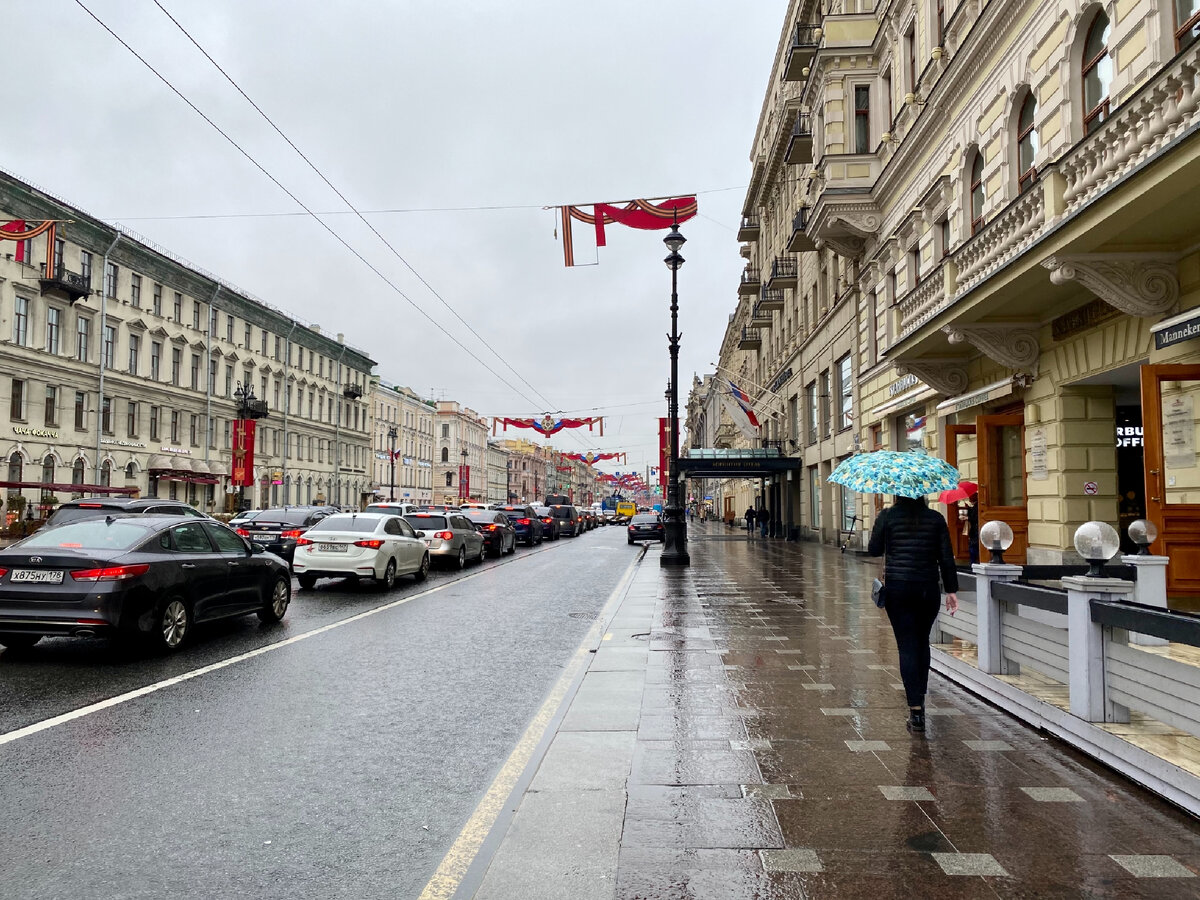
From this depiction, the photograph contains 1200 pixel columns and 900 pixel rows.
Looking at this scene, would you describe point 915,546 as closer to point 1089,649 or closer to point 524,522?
point 1089,649

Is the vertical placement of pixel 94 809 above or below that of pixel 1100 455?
below

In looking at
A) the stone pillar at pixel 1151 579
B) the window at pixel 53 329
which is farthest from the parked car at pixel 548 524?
the stone pillar at pixel 1151 579

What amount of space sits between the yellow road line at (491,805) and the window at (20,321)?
3777 centimetres

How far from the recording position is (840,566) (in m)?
19.9

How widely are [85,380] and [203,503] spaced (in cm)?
1150

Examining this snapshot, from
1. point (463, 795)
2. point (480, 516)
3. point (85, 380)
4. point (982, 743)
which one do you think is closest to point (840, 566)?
point (480, 516)

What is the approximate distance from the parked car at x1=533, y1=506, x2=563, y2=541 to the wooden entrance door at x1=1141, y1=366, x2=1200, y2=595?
102ft

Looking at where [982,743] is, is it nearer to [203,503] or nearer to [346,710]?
[346,710]

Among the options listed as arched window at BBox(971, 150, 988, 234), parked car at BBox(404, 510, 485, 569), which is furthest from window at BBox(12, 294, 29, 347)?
arched window at BBox(971, 150, 988, 234)

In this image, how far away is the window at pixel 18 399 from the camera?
35.8 metres

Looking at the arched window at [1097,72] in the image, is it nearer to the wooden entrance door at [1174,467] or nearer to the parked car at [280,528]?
the wooden entrance door at [1174,467]

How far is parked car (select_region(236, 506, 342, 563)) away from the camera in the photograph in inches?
791

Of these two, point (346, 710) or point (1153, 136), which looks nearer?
point (346, 710)

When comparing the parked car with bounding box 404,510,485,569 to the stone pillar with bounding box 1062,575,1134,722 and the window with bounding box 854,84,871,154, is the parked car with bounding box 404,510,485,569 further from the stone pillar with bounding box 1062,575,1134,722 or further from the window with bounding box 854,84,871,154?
the stone pillar with bounding box 1062,575,1134,722
